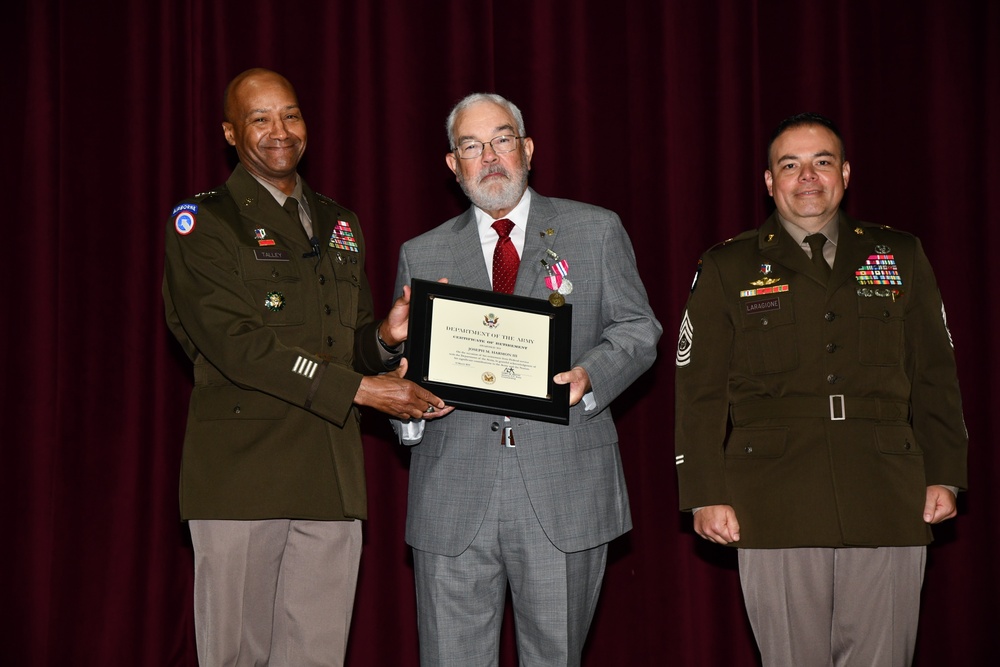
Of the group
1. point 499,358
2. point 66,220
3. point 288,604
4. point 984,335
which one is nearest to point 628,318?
point 499,358

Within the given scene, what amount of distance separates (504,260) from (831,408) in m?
1.05

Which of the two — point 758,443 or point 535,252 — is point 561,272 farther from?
point 758,443

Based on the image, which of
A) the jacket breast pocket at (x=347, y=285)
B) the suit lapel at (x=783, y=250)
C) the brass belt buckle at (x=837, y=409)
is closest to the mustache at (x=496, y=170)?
the jacket breast pocket at (x=347, y=285)

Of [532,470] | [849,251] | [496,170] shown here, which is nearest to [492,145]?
[496,170]

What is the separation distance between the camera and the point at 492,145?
303cm

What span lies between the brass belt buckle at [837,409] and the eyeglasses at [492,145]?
4.02ft

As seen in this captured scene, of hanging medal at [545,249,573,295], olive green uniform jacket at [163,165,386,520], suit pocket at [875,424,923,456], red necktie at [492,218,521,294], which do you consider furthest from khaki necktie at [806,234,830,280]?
olive green uniform jacket at [163,165,386,520]

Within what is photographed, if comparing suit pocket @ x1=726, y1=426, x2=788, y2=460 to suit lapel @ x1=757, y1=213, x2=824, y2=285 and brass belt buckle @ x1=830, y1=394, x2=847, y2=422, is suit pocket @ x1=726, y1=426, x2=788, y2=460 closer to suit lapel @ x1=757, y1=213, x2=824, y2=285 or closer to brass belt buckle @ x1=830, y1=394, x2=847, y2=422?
brass belt buckle @ x1=830, y1=394, x2=847, y2=422

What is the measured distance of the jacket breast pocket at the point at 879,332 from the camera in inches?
110

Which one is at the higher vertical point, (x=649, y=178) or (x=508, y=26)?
(x=508, y=26)

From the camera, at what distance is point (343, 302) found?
315cm

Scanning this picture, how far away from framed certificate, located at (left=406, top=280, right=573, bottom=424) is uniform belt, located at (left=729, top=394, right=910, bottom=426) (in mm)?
606

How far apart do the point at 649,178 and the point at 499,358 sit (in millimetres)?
1933

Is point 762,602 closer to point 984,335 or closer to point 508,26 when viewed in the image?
point 984,335
